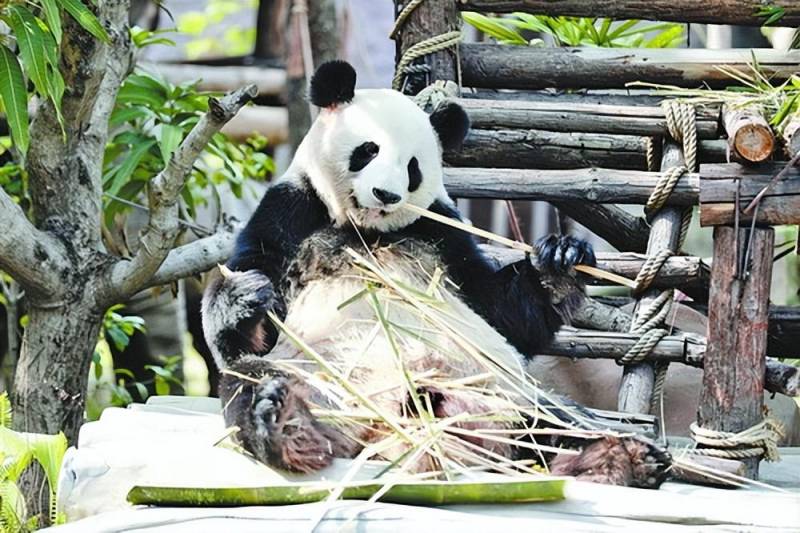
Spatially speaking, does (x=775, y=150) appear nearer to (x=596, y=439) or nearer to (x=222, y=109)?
(x=596, y=439)

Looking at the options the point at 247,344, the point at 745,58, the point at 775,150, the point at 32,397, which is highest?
the point at 745,58

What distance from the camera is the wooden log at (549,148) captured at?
4969 mm

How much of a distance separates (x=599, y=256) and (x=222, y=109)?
166 centimetres

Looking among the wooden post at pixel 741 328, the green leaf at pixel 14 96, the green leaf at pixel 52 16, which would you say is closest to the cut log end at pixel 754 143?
the wooden post at pixel 741 328

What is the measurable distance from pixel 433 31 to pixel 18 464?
8.68ft

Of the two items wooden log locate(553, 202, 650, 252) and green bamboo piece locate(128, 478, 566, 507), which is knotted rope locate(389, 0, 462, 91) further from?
green bamboo piece locate(128, 478, 566, 507)

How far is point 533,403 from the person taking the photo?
3590mm

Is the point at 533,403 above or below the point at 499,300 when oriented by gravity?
below

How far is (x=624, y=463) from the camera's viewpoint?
10.7ft

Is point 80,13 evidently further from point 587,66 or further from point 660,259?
point 587,66

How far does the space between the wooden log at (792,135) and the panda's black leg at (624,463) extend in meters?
1.13

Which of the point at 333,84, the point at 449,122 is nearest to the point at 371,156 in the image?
the point at 333,84

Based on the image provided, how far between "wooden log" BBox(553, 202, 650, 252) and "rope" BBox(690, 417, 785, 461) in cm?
173

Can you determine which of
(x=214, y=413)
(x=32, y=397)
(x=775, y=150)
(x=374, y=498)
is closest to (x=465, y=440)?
(x=374, y=498)
